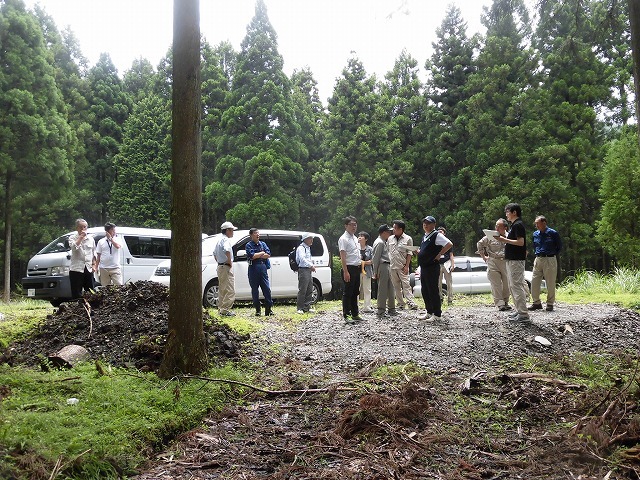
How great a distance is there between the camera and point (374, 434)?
175 inches

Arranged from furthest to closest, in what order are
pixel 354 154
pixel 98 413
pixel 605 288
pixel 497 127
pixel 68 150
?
pixel 354 154, pixel 497 127, pixel 68 150, pixel 605 288, pixel 98 413

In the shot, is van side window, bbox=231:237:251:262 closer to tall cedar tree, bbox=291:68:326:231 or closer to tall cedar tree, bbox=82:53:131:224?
tall cedar tree, bbox=291:68:326:231

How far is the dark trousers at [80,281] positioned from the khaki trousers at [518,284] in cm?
817

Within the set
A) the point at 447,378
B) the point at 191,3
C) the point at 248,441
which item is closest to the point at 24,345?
the point at 248,441

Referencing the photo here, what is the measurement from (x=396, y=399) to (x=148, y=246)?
41.4ft

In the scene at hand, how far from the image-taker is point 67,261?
538 inches

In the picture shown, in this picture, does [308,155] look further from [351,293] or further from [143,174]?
[351,293]

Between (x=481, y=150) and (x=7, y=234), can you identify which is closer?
(x=7, y=234)

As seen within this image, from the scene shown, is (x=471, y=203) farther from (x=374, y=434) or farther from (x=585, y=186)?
(x=374, y=434)

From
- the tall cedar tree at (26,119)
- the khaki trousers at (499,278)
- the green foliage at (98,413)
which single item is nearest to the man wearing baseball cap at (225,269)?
the green foliage at (98,413)

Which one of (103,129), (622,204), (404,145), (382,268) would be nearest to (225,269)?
(382,268)

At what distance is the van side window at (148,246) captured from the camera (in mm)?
15688

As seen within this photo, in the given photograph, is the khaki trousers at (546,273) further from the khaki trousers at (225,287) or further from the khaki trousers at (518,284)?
the khaki trousers at (225,287)

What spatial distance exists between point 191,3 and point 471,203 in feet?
78.9
